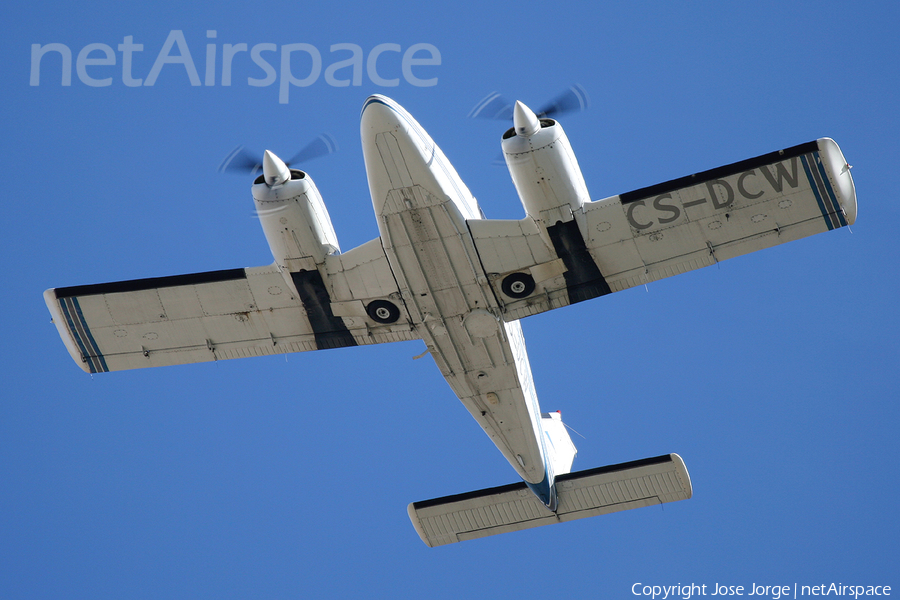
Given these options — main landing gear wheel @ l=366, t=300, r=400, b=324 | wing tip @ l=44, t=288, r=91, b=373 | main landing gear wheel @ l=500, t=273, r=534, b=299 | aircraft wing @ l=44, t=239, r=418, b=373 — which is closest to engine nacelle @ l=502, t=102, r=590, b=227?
main landing gear wheel @ l=500, t=273, r=534, b=299

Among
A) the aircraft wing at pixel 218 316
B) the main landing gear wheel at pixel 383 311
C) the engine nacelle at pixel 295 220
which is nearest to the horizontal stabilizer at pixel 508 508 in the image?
the aircraft wing at pixel 218 316

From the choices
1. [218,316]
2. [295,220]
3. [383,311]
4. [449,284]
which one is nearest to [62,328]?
[218,316]

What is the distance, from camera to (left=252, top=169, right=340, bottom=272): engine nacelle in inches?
582

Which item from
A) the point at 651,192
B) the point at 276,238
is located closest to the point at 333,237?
the point at 276,238

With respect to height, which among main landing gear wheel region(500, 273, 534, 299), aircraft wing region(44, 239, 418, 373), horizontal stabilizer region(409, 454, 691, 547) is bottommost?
horizontal stabilizer region(409, 454, 691, 547)

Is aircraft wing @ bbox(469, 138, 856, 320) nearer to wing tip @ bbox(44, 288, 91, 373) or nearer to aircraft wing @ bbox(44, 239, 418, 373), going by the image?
aircraft wing @ bbox(44, 239, 418, 373)

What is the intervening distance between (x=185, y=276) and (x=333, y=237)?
3069 mm

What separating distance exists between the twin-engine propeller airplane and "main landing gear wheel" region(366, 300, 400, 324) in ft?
0.08

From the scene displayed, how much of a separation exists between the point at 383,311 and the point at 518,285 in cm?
256

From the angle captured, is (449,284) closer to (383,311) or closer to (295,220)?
(383,311)

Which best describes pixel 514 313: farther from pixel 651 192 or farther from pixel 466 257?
pixel 651 192

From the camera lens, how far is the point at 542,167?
14.3 meters

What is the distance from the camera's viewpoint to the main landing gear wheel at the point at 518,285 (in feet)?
50.8

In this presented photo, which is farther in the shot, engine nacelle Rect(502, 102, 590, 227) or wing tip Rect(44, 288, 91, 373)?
wing tip Rect(44, 288, 91, 373)
